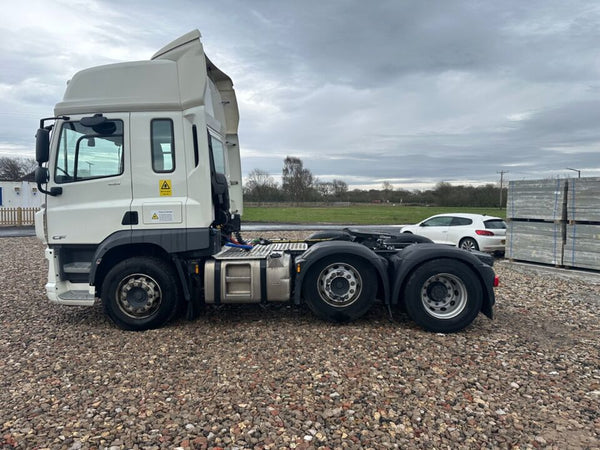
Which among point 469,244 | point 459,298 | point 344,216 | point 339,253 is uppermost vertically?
point 339,253

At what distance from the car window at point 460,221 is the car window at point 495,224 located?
19.4 inches

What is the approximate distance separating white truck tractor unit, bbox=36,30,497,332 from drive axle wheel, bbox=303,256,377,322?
13 millimetres

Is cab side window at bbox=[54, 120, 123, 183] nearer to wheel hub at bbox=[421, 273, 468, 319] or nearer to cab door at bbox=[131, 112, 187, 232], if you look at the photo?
cab door at bbox=[131, 112, 187, 232]

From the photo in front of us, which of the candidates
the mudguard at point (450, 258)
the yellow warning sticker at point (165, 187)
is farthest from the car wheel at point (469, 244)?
the yellow warning sticker at point (165, 187)

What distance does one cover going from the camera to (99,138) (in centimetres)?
516

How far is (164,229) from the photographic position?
5.15 meters

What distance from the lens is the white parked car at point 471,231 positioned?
12.6 metres

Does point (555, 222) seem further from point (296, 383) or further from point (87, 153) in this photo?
point (87, 153)

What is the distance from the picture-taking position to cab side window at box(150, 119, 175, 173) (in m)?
5.13

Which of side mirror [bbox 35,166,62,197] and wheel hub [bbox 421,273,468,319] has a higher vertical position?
side mirror [bbox 35,166,62,197]

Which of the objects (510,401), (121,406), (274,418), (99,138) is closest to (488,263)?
(510,401)

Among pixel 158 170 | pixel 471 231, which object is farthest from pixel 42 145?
pixel 471 231

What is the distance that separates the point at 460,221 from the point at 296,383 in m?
11.0

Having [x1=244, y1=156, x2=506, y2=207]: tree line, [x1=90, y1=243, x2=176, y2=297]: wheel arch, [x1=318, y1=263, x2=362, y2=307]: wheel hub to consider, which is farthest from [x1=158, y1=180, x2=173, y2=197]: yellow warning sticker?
[x1=244, y1=156, x2=506, y2=207]: tree line
